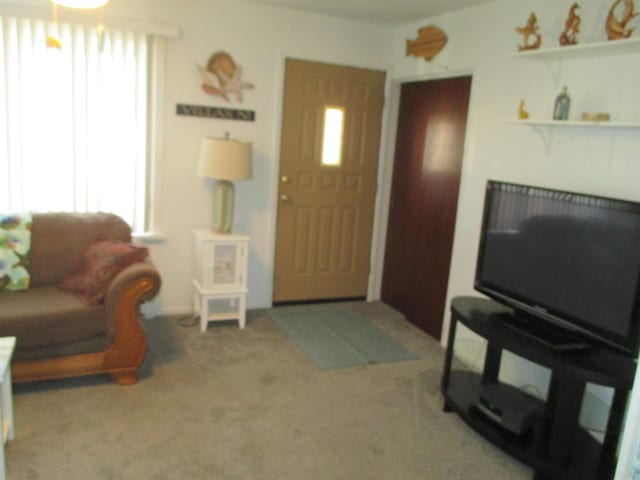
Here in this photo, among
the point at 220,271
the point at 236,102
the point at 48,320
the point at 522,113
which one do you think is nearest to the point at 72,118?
the point at 236,102

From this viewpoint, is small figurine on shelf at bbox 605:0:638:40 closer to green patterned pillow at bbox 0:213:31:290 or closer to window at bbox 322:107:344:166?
window at bbox 322:107:344:166

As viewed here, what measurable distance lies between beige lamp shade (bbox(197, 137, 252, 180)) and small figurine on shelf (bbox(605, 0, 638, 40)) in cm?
231

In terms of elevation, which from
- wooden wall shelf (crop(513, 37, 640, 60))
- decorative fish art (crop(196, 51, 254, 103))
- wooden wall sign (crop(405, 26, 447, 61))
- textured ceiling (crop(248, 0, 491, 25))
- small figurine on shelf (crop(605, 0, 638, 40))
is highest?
textured ceiling (crop(248, 0, 491, 25))

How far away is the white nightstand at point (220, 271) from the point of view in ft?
12.6

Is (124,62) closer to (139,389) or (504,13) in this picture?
(139,389)

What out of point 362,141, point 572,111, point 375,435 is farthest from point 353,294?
point 572,111

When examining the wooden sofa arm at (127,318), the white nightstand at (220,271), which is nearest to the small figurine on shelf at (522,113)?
the white nightstand at (220,271)

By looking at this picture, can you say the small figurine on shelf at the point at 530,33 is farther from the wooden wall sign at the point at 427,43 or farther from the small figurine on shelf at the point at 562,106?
the wooden wall sign at the point at 427,43

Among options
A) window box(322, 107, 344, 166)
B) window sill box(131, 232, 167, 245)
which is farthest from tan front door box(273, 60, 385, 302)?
window sill box(131, 232, 167, 245)

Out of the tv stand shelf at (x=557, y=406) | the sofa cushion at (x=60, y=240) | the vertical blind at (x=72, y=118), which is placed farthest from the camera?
the vertical blind at (x=72, y=118)

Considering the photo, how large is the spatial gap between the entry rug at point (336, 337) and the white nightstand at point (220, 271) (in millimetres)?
443

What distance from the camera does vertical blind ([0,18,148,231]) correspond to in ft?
11.7

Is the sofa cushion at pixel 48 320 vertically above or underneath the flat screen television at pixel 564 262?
underneath

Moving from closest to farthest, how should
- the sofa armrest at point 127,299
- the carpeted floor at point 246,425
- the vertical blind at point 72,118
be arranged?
the carpeted floor at point 246,425, the sofa armrest at point 127,299, the vertical blind at point 72,118
